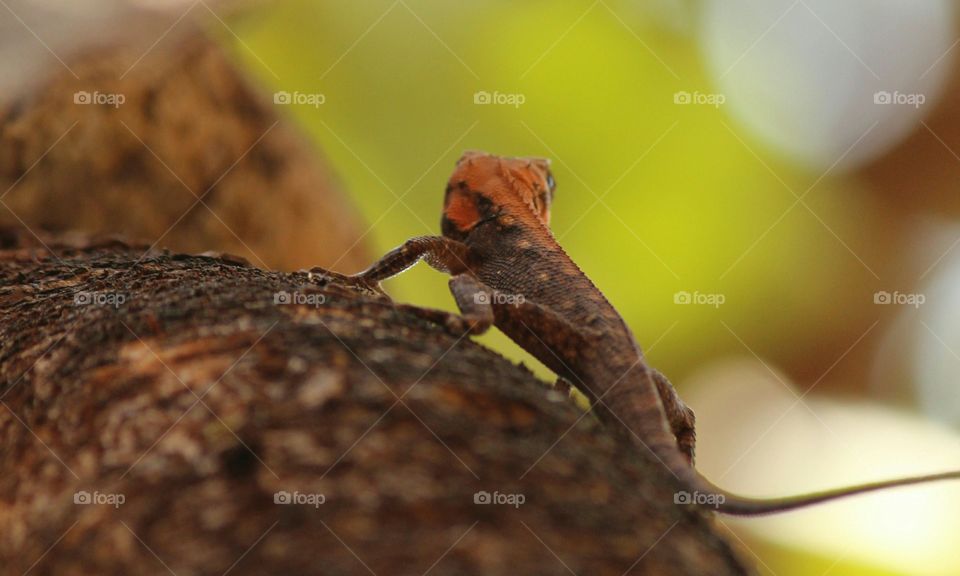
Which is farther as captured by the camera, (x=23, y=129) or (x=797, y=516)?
(x=797, y=516)

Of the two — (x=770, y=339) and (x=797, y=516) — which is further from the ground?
(x=770, y=339)

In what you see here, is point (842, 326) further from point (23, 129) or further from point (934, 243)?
point (23, 129)

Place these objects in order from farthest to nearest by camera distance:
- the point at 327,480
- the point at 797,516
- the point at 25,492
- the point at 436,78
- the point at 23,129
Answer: the point at 436,78
the point at 797,516
the point at 23,129
the point at 25,492
the point at 327,480

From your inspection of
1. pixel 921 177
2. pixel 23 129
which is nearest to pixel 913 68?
pixel 921 177

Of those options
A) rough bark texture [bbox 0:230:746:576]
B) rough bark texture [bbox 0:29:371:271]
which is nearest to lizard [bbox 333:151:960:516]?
rough bark texture [bbox 0:230:746:576]

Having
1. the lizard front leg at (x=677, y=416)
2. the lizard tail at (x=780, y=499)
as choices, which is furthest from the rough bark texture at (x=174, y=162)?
the lizard tail at (x=780, y=499)

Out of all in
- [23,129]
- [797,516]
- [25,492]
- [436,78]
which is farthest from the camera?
[436,78]
